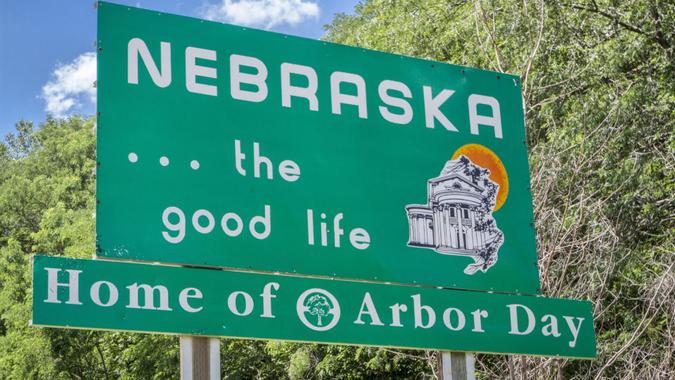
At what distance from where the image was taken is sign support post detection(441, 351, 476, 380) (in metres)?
6.62

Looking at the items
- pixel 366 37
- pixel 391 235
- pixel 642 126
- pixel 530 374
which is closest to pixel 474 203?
pixel 391 235

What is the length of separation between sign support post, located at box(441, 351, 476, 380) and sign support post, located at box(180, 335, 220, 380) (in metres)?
1.40

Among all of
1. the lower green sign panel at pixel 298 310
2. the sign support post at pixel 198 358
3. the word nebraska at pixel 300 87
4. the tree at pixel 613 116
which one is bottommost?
the sign support post at pixel 198 358

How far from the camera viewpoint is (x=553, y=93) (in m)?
17.6

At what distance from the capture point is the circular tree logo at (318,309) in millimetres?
6164

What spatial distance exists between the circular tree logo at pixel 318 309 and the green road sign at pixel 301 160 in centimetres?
16

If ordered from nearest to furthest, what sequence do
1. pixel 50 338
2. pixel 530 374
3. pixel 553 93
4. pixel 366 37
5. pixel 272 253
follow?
pixel 272 253, pixel 530 374, pixel 553 93, pixel 366 37, pixel 50 338

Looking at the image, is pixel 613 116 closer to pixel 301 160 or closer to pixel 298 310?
pixel 301 160

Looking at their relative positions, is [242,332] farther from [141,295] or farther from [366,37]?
[366,37]

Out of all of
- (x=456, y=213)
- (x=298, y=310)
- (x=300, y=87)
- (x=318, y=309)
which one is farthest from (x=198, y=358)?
(x=456, y=213)

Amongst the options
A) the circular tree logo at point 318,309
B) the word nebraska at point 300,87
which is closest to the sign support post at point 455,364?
the circular tree logo at point 318,309

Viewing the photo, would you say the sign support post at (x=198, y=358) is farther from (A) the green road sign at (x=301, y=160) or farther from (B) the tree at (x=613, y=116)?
(B) the tree at (x=613, y=116)

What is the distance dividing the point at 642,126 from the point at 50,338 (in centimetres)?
1435

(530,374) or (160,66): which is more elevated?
(160,66)
